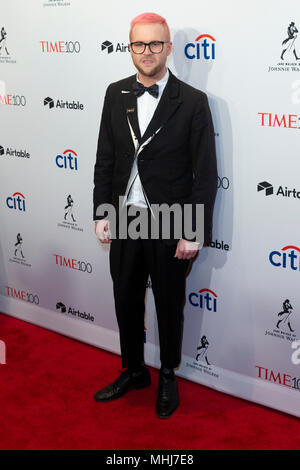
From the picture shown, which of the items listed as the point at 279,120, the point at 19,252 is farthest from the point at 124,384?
the point at 279,120

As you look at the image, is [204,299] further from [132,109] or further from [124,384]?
[132,109]

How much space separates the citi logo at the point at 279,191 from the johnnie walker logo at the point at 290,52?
0.50 m

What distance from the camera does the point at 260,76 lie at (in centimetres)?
251

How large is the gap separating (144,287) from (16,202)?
4.04 ft

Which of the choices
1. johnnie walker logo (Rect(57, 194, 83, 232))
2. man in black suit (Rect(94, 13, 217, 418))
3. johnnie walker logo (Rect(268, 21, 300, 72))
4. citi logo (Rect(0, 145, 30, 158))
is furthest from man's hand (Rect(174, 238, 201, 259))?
citi logo (Rect(0, 145, 30, 158))

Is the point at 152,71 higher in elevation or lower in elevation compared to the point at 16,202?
higher

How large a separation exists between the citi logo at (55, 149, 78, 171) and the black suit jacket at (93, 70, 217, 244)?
607mm

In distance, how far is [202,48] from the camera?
263 centimetres

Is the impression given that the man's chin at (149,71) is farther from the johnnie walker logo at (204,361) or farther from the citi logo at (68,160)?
the johnnie walker logo at (204,361)

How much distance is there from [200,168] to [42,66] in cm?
126

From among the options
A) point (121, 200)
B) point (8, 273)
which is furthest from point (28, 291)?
point (121, 200)

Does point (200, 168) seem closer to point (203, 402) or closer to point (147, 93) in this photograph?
point (147, 93)

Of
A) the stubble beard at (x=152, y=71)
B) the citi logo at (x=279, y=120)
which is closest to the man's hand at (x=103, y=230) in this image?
the stubble beard at (x=152, y=71)

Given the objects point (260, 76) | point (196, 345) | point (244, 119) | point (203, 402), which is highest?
point (260, 76)
